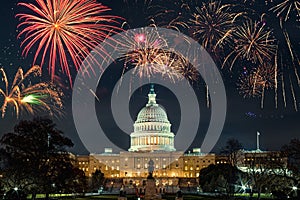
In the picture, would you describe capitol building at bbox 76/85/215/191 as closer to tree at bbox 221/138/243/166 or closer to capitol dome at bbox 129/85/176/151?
capitol dome at bbox 129/85/176/151

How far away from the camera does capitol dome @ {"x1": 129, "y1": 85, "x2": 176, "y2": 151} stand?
170 metres

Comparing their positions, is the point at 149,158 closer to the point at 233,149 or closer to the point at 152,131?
the point at 152,131

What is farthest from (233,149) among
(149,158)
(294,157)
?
(149,158)

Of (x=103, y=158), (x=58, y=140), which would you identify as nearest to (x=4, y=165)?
(x=58, y=140)

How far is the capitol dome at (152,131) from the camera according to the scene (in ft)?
556

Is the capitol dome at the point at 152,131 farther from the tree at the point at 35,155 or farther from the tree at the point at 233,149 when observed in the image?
the tree at the point at 35,155

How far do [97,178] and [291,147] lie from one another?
61077mm

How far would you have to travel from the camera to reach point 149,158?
16488 centimetres

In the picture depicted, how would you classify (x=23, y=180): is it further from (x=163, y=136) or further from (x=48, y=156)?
(x=163, y=136)

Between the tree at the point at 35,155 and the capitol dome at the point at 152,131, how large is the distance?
A: 114340 millimetres

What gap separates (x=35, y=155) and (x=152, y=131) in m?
116

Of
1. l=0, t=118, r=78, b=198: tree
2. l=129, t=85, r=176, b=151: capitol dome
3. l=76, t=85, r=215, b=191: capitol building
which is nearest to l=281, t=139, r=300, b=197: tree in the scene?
l=0, t=118, r=78, b=198: tree

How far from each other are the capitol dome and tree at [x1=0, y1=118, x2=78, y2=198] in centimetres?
11434

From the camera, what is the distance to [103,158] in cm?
16938
